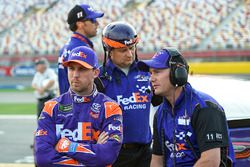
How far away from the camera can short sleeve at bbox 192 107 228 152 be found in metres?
2.93

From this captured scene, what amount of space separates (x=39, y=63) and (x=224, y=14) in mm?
18535

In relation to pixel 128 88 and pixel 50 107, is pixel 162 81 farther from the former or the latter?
pixel 128 88

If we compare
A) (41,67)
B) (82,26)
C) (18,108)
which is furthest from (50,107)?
(18,108)

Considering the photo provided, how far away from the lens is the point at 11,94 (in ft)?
71.6

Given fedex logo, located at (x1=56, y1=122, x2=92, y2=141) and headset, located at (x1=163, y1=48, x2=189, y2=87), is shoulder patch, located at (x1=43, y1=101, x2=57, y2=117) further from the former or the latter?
headset, located at (x1=163, y1=48, x2=189, y2=87)

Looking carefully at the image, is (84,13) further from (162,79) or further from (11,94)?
(11,94)

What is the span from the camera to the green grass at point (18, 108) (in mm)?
15893

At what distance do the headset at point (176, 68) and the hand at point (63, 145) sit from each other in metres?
0.74

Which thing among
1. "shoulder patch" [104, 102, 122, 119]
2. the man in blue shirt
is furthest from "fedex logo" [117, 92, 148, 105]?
"shoulder patch" [104, 102, 122, 119]

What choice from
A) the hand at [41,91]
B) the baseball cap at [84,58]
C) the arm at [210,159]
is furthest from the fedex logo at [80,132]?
the hand at [41,91]

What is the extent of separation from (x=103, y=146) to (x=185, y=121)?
1.79 feet

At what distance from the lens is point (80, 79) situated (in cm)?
333

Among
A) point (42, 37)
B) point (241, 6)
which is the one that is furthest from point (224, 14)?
point (42, 37)

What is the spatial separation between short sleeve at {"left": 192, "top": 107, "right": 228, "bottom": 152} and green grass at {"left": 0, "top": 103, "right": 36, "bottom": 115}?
1303 cm
